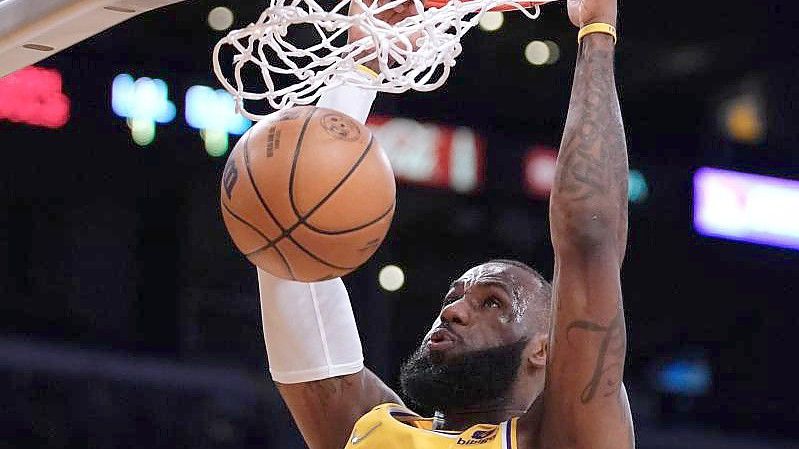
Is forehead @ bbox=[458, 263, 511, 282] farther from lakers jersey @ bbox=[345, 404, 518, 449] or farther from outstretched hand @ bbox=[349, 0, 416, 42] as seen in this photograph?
outstretched hand @ bbox=[349, 0, 416, 42]

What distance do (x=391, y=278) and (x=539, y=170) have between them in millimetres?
989

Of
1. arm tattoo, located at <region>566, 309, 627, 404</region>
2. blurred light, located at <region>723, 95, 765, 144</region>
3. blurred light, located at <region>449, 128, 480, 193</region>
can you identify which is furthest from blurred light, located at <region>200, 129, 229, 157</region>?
arm tattoo, located at <region>566, 309, 627, 404</region>

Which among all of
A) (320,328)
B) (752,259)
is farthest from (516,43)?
(320,328)

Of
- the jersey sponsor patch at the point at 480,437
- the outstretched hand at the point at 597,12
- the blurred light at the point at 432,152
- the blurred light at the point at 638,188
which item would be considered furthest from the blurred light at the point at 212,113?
the outstretched hand at the point at 597,12

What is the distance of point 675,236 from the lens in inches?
291

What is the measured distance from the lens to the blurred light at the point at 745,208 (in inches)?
284

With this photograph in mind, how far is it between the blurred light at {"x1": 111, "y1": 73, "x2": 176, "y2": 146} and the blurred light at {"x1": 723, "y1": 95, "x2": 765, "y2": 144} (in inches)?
130

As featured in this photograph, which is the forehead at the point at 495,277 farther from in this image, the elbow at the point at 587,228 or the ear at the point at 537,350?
the elbow at the point at 587,228

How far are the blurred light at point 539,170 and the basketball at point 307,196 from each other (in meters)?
4.82

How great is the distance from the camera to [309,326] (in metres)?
2.77

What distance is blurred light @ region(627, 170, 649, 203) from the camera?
24.0ft

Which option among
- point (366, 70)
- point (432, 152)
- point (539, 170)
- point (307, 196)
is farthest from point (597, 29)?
point (539, 170)

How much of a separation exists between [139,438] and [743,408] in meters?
3.38

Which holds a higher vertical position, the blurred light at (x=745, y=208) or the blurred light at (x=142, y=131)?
the blurred light at (x=142, y=131)
